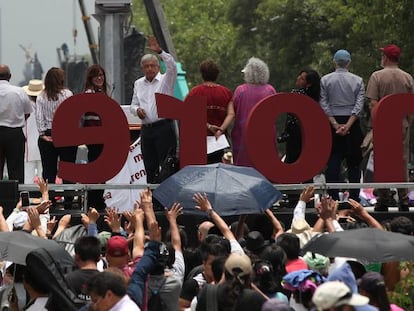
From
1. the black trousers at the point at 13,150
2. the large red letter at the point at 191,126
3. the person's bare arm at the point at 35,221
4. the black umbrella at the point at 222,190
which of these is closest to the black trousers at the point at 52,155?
the black trousers at the point at 13,150

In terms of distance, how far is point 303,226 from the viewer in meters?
15.5

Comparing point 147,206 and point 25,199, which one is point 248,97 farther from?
point 147,206

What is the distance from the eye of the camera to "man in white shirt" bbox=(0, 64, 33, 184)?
729 inches

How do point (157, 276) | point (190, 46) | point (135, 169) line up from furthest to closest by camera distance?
1. point (190, 46)
2. point (135, 169)
3. point (157, 276)

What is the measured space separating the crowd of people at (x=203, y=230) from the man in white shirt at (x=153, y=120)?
0.04 feet

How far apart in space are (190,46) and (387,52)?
60705mm

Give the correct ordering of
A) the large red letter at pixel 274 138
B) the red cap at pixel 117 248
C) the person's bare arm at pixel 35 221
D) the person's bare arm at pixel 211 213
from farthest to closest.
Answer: the large red letter at pixel 274 138 < the person's bare arm at pixel 35 221 < the person's bare arm at pixel 211 213 < the red cap at pixel 117 248

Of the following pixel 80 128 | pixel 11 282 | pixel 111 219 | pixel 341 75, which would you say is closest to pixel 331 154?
pixel 341 75

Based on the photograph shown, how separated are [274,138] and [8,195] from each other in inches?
115

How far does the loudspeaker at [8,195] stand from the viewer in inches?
685

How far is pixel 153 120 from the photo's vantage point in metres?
18.6

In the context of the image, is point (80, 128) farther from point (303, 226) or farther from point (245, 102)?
point (303, 226)

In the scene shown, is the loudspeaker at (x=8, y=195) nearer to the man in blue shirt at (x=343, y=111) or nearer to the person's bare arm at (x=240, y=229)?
the person's bare arm at (x=240, y=229)

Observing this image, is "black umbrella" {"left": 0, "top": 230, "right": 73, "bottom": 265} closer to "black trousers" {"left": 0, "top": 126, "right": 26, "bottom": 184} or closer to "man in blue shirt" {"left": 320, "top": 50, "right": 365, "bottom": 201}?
"black trousers" {"left": 0, "top": 126, "right": 26, "bottom": 184}
